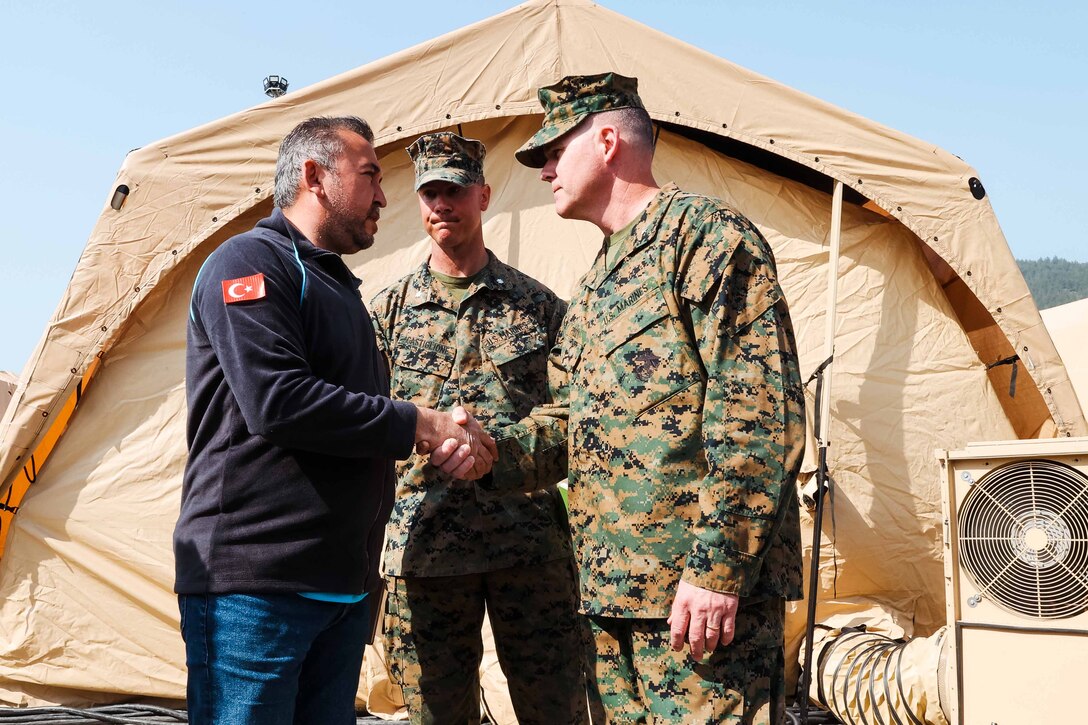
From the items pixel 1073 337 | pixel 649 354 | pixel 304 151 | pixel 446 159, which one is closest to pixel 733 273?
pixel 649 354

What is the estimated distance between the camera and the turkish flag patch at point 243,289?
6.67ft

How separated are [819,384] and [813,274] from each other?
21.2 inches

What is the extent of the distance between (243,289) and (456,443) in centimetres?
65

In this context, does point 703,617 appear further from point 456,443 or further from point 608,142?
point 608,142

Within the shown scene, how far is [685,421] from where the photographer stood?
2025 millimetres

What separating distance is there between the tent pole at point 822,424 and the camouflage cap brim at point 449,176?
1805mm

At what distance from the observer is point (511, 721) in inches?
159

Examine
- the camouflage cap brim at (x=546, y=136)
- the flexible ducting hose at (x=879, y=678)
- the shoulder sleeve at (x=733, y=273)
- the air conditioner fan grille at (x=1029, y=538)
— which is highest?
the camouflage cap brim at (x=546, y=136)

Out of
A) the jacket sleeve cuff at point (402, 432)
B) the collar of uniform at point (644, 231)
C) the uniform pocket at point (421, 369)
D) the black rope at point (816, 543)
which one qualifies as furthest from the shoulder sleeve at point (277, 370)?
the black rope at point (816, 543)

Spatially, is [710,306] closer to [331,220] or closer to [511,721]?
[331,220]

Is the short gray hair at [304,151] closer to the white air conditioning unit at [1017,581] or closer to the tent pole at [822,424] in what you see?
the white air conditioning unit at [1017,581]

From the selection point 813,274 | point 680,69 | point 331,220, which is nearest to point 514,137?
point 680,69

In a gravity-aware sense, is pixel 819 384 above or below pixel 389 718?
above

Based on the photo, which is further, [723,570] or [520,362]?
[520,362]
